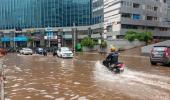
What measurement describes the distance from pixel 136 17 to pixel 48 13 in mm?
38250

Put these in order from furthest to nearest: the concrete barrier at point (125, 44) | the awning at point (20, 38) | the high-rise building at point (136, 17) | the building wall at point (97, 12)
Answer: the awning at point (20, 38) → the building wall at point (97, 12) → the high-rise building at point (136, 17) → the concrete barrier at point (125, 44)

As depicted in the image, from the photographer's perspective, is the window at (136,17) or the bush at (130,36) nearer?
the bush at (130,36)

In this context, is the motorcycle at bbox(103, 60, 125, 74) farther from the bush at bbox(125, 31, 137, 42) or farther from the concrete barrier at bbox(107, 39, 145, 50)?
the concrete barrier at bbox(107, 39, 145, 50)

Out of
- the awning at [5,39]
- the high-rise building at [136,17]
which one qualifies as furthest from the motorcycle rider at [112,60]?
the awning at [5,39]

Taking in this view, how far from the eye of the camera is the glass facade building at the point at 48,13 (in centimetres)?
10812

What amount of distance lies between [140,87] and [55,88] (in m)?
3.30

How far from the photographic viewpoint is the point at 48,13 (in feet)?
367

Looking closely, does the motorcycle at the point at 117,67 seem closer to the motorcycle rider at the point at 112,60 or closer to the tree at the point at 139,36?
the motorcycle rider at the point at 112,60

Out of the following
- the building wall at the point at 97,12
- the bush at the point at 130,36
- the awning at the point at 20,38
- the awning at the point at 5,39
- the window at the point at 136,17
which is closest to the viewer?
the bush at the point at 130,36

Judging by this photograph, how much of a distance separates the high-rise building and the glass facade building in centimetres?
2099

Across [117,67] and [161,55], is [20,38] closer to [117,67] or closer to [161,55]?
[161,55]

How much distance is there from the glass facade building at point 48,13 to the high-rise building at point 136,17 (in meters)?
21.0

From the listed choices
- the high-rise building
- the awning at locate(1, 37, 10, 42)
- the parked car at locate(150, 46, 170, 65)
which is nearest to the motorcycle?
the parked car at locate(150, 46, 170, 65)

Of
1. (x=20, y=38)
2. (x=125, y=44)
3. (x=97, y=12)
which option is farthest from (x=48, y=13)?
(x=125, y=44)
